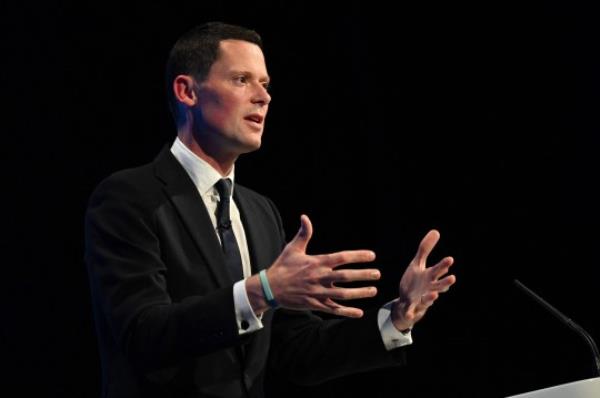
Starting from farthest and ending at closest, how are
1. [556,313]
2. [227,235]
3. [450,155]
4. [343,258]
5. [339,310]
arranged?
[450,155] < [227,235] < [556,313] < [339,310] < [343,258]

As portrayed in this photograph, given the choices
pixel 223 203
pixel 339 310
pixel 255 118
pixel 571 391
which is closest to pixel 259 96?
pixel 255 118

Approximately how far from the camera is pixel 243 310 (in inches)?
66.9

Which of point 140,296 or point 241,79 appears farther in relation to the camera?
point 241,79

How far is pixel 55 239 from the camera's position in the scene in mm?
3158

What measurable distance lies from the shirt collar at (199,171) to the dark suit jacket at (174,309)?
0.12 feet

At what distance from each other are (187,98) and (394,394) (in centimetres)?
209

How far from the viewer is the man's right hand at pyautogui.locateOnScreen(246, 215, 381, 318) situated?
159cm

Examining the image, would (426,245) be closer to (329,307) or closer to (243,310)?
(329,307)

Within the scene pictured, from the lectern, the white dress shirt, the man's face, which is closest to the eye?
the man's face

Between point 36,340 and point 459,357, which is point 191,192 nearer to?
point 36,340

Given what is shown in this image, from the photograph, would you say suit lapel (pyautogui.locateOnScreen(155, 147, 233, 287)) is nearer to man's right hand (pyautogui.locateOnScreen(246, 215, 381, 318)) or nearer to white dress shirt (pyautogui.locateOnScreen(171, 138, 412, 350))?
white dress shirt (pyautogui.locateOnScreen(171, 138, 412, 350))

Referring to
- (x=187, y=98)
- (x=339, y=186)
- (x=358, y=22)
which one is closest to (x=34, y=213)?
(x=187, y=98)

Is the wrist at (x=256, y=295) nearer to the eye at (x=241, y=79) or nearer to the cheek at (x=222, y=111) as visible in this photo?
the cheek at (x=222, y=111)

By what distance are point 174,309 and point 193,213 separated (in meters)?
0.33
